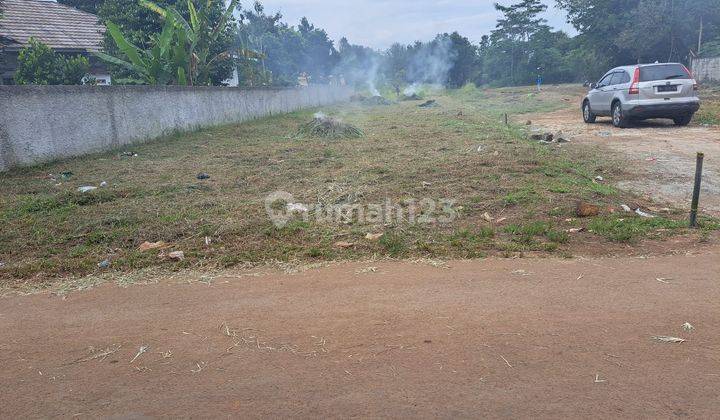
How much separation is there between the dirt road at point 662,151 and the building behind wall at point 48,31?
16.0 meters

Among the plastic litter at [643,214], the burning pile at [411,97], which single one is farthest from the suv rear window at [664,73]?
the burning pile at [411,97]

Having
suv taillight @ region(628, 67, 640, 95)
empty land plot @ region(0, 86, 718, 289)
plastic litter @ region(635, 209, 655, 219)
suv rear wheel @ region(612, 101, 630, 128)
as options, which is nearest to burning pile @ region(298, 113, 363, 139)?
empty land plot @ region(0, 86, 718, 289)

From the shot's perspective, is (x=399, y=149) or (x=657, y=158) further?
(x=399, y=149)

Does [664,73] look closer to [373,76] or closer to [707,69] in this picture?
[707,69]

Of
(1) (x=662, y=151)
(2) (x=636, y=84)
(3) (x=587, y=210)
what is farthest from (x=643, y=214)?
(2) (x=636, y=84)

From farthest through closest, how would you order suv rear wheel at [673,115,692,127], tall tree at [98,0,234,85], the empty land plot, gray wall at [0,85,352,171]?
tall tree at [98,0,234,85], suv rear wheel at [673,115,692,127], gray wall at [0,85,352,171], the empty land plot

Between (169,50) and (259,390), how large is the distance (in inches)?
599

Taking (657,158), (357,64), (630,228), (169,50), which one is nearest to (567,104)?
(657,158)

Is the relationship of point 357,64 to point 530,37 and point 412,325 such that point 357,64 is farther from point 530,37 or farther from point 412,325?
point 412,325

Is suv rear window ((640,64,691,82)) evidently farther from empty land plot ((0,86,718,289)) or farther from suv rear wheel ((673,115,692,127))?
empty land plot ((0,86,718,289))

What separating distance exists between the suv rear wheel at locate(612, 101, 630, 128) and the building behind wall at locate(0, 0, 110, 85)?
16413 mm

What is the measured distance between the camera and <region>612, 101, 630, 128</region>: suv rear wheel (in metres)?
13.1

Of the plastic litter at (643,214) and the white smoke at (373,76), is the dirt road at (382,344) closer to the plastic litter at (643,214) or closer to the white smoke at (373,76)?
the plastic litter at (643,214)

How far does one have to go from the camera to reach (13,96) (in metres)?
9.33
